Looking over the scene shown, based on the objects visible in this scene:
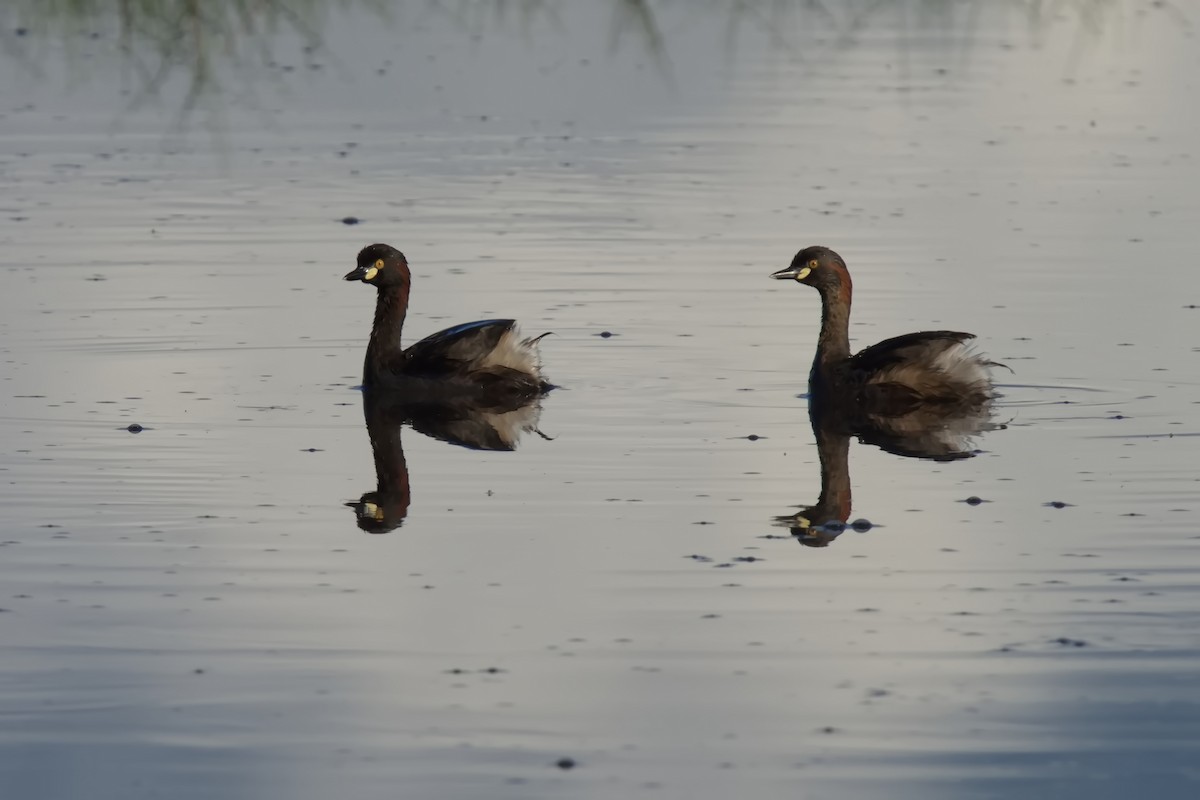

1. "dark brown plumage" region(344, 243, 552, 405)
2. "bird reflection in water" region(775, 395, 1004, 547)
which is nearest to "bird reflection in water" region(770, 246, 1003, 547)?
"bird reflection in water" region(775, 395, 1004, 547)

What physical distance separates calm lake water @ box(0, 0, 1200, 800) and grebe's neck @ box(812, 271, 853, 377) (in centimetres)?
30

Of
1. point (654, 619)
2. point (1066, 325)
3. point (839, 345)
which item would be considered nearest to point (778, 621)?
point (654, 619)

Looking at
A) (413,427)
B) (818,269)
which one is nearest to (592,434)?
(413,427)

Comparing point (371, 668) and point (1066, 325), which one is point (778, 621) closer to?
point (371, 668)

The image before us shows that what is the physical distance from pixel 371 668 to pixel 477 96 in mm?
15483

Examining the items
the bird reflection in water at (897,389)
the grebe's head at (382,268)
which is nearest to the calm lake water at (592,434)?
the bird reflection in water at (897,389)

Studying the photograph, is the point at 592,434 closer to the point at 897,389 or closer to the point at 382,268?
the point at 897,389

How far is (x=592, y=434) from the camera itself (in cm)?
1255

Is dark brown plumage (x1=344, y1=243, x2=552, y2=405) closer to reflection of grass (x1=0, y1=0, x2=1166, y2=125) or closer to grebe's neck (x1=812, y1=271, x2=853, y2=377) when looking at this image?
grebe's neck (x1=812, y1=271, x2=853, y2=377)

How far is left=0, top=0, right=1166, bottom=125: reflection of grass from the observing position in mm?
24859

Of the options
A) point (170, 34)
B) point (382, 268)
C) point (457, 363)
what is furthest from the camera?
point (170, 34)

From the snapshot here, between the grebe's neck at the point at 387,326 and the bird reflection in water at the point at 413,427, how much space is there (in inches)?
11.4

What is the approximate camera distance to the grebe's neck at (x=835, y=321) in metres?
14.0

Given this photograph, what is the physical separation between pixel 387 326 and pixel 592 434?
2.29m
